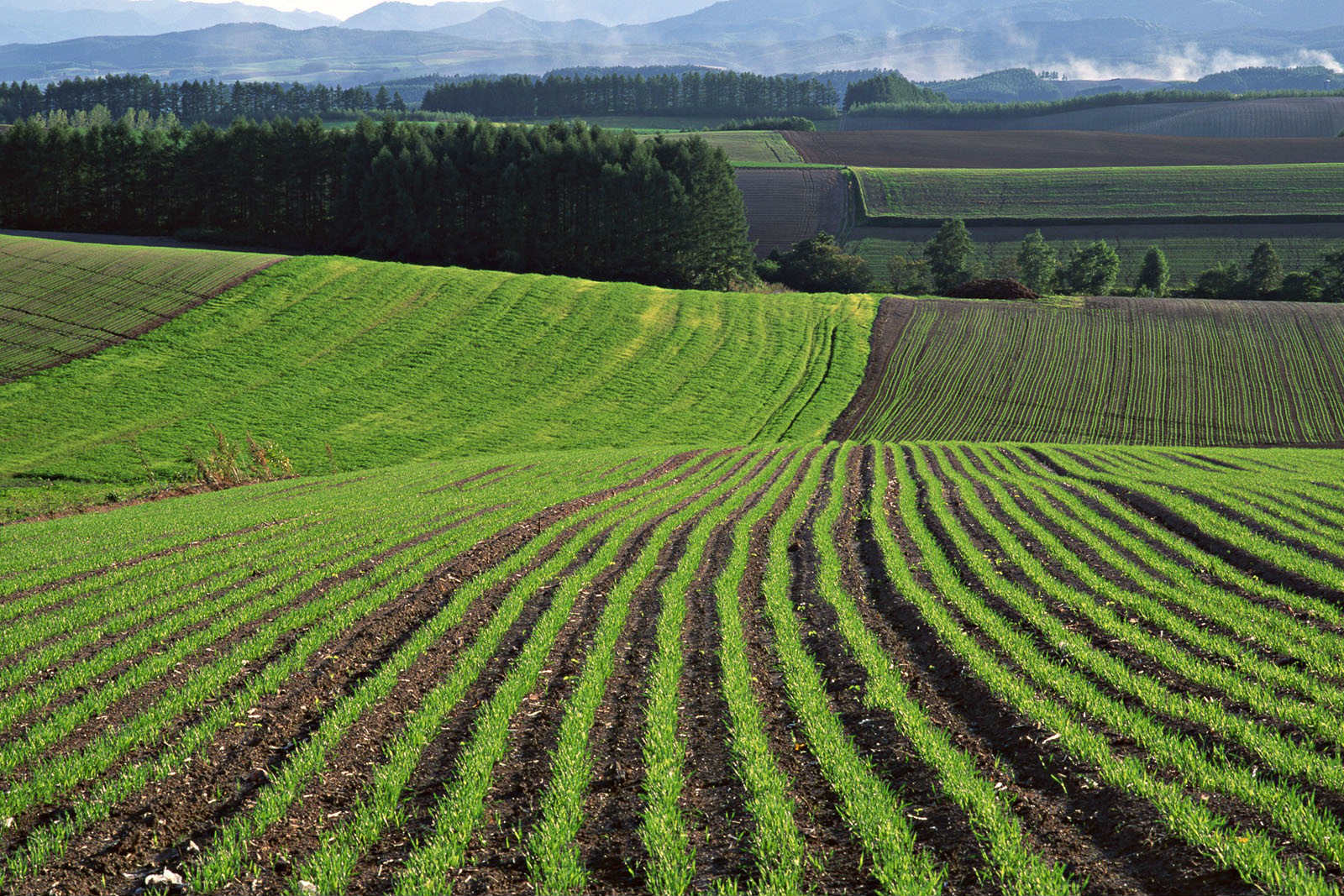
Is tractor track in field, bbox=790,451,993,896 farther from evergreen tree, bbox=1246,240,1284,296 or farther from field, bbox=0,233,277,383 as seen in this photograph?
evergreen tree, bbox=1246,240,1284,296

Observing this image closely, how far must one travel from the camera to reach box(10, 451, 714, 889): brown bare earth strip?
8.30m

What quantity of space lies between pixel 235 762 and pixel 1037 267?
96735mm

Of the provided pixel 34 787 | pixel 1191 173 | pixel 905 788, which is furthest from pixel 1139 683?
pixel 1191 173

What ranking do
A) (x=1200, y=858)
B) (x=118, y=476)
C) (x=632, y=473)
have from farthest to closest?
1. (x=118, y=476)
2. (x=632, y=473)
3. (x=1200, y=858)

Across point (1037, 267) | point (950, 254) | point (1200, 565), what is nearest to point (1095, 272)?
point (1037, 267)

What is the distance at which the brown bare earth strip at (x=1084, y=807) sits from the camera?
7281 millimetres

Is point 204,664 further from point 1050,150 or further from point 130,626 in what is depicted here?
point 1050,150

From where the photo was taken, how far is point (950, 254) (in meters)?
95.4

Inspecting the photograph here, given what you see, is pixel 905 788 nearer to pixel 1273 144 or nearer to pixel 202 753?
pixel 202 753

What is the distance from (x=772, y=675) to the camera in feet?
41.2

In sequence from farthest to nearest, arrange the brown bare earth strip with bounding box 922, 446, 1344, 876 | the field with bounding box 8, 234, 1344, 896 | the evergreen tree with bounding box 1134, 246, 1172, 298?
the evergreen tree with bounding box 1134, 246, 1172, 298 < the brown bare earth strip with bounding box 922, 446, 1344, 876 < the field with bounding box 8, 234, 1344, 896

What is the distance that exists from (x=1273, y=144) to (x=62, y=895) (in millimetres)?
182186

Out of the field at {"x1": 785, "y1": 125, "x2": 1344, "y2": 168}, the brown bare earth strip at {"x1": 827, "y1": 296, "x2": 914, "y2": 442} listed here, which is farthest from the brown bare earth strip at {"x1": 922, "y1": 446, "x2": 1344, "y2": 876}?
the field at {"x1": 785, "y1": 125, "x2": 1344, "y2": 168}

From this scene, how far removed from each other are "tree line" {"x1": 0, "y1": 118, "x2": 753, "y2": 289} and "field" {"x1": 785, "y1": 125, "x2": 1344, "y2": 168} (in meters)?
69.1
